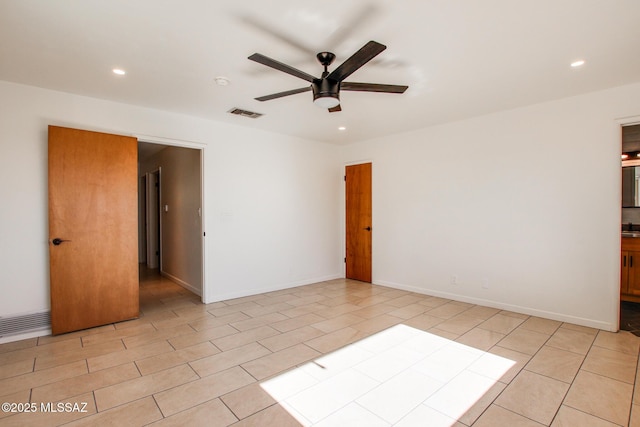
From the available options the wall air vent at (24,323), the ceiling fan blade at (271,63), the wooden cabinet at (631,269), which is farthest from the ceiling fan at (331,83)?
the wooden cabinet at (631,269)

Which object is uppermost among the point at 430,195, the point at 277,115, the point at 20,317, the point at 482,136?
the point at 277,115

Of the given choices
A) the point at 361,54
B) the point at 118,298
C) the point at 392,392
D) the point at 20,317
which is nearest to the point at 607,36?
the point at 361,54

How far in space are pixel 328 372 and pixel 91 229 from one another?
9.55 feet

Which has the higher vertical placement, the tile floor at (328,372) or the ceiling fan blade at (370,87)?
the ceiling fan blade at (370,87)

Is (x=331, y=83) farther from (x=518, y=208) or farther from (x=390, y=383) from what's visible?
(x=518, y=208)

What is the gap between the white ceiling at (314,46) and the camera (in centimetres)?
195

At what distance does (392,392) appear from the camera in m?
2.20

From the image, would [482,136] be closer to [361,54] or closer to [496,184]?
[496,184]

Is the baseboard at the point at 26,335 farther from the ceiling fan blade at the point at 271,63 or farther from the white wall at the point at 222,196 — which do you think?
the ceiling fan blade at the point at 271,63

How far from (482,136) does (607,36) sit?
1892 millimetres

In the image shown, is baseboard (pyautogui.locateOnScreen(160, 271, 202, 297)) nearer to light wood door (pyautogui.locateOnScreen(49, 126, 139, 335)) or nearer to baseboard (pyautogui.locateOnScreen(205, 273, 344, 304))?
baseboard (pyautogui.locateOnScreen(205, 273, 344, 304))

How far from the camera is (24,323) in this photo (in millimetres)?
3064

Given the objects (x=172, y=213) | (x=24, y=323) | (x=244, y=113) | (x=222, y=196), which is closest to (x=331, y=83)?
(x=244, y=113)

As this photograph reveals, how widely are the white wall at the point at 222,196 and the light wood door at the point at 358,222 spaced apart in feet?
0.82
